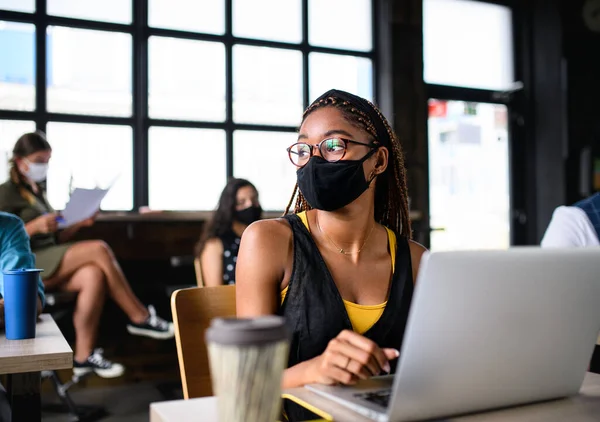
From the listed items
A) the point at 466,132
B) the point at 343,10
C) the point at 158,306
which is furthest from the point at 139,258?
the point at 466,132

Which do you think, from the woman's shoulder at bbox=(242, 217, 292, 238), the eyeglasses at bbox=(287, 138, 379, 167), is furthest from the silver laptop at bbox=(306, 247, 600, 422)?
the eyeglasses at bbox=(287, 138, 379, 167)

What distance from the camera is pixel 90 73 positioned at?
13.4 ft

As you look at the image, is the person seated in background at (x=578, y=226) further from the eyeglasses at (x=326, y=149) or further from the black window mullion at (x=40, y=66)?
the black window mullion at (x=40, y=66)

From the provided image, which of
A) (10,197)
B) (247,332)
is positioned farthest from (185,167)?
(247,332)

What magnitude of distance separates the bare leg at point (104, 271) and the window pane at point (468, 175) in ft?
8.34

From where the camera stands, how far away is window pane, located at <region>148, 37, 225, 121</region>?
167 inches

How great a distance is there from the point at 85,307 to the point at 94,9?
199 cm

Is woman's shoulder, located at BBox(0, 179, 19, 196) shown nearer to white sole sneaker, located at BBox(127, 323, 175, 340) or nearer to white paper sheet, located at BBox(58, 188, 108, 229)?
white paper sheet, located at BBox(58, 188, 108, 229)

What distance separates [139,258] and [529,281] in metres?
3.38

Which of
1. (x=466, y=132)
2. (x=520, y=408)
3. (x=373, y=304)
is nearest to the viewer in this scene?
(x=520, y=408)

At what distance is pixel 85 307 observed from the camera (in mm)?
3428

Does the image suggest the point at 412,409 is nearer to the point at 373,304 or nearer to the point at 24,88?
the point at 373,304

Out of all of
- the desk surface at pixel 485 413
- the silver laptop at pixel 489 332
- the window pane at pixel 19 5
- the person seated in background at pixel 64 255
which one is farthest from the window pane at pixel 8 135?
the silver laptop at pixel 489 332

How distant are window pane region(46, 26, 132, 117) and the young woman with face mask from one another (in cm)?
304
